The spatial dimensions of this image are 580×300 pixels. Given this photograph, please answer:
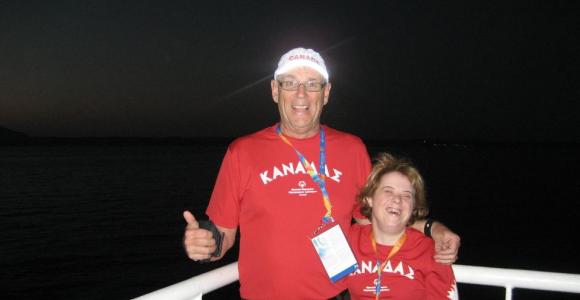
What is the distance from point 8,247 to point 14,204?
9.85 m

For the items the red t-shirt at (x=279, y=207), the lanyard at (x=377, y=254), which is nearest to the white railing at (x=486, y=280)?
the red t-shirt at (x=279, y=207)

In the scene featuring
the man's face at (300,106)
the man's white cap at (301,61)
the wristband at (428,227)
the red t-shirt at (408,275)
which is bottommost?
the red t-shirt at (408,275)

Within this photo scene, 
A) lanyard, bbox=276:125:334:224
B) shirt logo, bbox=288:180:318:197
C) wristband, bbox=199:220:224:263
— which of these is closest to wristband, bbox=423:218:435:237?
lanyard, bbox=276:125:334:224

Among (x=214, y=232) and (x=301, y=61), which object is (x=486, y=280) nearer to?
(x=214, y=232)

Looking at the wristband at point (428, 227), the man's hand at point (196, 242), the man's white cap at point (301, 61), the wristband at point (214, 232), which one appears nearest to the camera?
the man's hand at point (196, 242)

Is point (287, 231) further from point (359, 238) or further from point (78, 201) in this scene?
point (78, 201)

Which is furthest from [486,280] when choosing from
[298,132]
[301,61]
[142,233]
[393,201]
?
[142,233]

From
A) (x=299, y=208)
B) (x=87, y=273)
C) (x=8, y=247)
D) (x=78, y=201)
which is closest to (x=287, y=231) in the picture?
(x=299, y=208)

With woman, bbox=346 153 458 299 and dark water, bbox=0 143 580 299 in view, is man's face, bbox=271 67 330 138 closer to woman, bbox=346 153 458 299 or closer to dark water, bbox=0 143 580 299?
woman, bbox=346 153 458 299

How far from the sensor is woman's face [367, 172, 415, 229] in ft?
8.18

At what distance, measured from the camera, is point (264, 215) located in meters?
2.40

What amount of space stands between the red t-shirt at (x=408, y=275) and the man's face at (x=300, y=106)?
90 centimetres

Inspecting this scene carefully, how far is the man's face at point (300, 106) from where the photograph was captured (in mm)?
2578

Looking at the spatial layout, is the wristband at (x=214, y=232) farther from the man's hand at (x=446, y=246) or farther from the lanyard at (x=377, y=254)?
the man's hand at (x=446, y=246)
